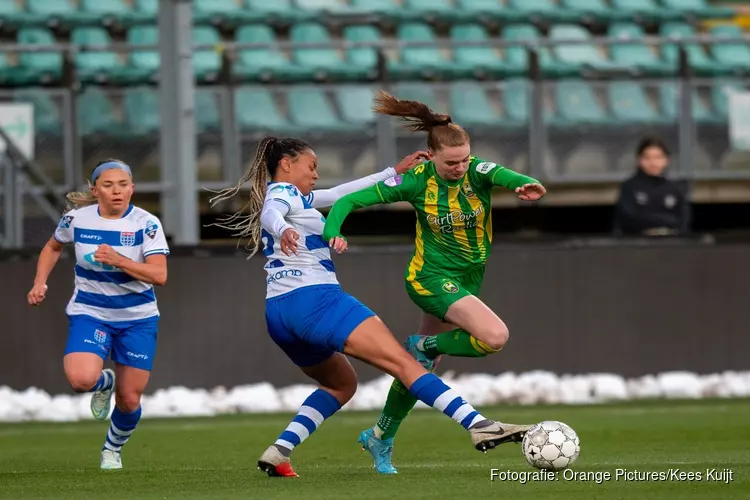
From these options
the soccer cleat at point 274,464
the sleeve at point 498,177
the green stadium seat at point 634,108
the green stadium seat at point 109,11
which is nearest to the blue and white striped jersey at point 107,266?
the soccer cleat at point 274,464

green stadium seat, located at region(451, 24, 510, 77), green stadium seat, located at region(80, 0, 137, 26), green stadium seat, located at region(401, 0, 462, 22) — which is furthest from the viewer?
green stadium seat, located at region(401, 0, 462, 22)

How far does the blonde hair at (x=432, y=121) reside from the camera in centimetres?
768

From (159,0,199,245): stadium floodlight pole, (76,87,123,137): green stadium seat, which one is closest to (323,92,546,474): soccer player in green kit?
(159,0,199,245): stadium floodlight pole

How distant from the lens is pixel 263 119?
13406 mm

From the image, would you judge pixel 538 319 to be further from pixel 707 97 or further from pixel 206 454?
pixel 206 454

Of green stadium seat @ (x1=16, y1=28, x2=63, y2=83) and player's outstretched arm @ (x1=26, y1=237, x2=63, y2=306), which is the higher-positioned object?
green stadium seat @ (x1=16, y1=28, x2=63, y2=83)

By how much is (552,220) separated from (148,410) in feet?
16.5

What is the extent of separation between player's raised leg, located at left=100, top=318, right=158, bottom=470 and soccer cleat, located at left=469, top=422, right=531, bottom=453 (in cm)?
248

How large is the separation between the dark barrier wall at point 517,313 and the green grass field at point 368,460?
23.5 inches

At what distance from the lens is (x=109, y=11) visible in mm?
16703

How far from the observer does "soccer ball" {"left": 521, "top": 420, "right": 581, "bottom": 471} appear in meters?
6.84

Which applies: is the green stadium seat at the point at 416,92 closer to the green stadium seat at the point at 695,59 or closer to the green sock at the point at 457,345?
the green stadium seat at the point at 695,59

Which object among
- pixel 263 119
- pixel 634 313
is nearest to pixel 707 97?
pixel 634 313

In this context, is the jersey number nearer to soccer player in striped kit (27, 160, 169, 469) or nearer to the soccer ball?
soccer player in striped kit (27, 160, 169, 469)
